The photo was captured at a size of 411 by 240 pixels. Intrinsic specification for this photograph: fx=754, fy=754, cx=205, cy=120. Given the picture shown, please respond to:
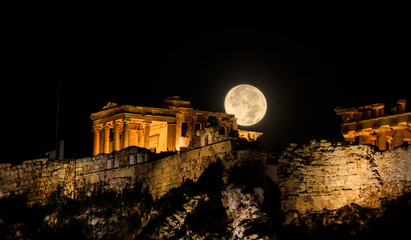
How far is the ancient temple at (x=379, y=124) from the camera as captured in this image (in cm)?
4731

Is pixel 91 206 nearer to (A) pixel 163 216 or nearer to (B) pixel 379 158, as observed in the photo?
(A) pixel 163 216

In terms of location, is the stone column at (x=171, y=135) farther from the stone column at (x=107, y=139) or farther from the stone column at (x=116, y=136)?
the stone column at (x=107, y=139)

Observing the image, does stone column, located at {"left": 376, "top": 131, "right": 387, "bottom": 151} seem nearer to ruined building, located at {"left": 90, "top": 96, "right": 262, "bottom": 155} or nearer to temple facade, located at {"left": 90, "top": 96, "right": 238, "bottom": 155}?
ruined building, located at {"left": 90, "top": 96, "right": 262, "bottom": 155}

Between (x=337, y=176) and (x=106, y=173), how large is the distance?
48.3ft

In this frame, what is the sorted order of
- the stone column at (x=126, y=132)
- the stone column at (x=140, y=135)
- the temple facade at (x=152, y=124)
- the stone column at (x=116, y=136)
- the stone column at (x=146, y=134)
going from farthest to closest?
the stone column at (x=140, y=135), the stone column at (x=146, y=134), the temple facade at (x=152, y=124), the stone column at (x=116, y=136), the stone column at (x=126, y=132)

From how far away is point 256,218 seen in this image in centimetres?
3161

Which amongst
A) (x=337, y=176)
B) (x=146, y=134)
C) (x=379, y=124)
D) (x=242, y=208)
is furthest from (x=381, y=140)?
(x=242, y=208)

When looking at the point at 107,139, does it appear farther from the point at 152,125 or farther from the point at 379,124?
the point at 379,124

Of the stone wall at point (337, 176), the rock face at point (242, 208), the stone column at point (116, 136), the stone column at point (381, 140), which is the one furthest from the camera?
the stone column at point (116, 136)

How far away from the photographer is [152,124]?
56.8m

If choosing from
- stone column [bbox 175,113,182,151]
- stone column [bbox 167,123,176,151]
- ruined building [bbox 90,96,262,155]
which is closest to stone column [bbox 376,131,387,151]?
ruined building [bbox 90,96,262,155]

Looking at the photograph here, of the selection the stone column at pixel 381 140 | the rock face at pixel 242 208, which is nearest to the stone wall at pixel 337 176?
the rock face at pixel 242 208

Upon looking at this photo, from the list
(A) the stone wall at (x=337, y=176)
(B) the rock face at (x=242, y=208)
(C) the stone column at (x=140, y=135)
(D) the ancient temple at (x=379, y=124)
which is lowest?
(B) the rock face at (x=242, y=208)

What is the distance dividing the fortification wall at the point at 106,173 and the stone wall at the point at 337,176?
3045 mm
